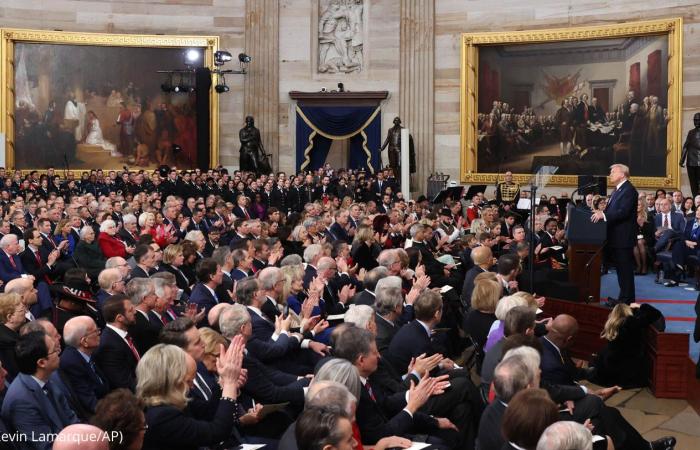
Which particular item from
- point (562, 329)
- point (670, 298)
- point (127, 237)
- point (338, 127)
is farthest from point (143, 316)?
point (338, 127)

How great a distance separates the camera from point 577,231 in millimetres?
11750

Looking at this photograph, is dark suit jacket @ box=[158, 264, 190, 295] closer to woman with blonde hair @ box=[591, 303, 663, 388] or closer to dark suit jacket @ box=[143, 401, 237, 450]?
woman with blonde hair @ box=[591, 303, 663, 388]

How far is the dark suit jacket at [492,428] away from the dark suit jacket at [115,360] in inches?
100

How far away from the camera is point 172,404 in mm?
4730

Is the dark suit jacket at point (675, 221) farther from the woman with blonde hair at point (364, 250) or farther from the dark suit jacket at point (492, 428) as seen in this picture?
the dark suit jacket at point (492, 428)

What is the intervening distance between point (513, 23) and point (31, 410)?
22.5 meters

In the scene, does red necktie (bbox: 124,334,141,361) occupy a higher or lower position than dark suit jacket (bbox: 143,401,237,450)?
higher

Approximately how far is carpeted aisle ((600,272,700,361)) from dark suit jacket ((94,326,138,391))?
6.42 meters

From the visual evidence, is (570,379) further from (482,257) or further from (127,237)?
(127,237)

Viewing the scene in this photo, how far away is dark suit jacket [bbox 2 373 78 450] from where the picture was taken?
4.98 meters

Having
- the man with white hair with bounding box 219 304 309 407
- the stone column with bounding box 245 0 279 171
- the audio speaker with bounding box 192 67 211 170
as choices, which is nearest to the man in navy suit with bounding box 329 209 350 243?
the man with white hair with bounding box 219 304 309 407

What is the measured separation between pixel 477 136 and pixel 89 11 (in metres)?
12.2

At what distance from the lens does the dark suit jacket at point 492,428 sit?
5.04 m

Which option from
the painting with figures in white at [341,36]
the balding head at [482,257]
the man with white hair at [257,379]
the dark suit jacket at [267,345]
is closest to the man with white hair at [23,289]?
the dark suit jacket at [267,345]
